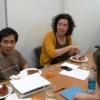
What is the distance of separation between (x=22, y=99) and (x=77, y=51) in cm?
136

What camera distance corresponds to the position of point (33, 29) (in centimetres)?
314

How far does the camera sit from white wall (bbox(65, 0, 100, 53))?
3.68m

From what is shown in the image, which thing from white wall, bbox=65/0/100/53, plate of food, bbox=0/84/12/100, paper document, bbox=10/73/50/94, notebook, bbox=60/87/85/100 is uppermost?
white wall, bbox=65/0/100/53

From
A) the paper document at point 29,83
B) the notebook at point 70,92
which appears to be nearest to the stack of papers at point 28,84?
the paper document at point 29,83

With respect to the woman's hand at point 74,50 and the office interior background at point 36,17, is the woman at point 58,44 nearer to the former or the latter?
the woman's hand at point 74,50

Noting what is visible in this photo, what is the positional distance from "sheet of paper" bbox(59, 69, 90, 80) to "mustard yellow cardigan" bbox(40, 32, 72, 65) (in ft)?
1.87

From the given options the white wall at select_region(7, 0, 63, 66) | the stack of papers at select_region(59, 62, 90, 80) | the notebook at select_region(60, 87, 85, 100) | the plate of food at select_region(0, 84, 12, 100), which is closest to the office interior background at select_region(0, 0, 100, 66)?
the white wall at select_region(7, 0, 63, 66)

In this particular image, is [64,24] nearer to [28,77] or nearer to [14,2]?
[14,2]

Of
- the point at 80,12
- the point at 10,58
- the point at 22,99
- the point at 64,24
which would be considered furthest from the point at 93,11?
the point at 22,99

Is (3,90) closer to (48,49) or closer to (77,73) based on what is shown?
(77,73)

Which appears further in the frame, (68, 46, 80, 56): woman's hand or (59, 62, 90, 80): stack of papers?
(68, 46, 80, 56): woman's hand

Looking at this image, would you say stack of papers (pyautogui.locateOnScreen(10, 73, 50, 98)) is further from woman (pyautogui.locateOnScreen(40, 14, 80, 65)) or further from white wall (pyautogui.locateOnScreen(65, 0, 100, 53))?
white wall (pyautogui.locateOnScreen(65, 0, 100, 53))

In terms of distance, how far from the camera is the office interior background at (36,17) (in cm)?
281

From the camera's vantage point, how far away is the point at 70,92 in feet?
5.72
